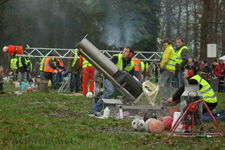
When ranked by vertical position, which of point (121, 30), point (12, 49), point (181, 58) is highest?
point (121, 30)

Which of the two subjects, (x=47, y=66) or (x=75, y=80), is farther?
(x=47, y=66)

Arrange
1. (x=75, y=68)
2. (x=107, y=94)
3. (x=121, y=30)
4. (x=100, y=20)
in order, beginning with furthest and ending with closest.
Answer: (x=121, y=30) → (x=100, y=20) → (x=75, y=68) → (x=107, y=94)

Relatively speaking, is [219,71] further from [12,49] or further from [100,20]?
[12,49]

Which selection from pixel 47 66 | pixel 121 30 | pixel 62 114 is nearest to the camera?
pixel 62 114

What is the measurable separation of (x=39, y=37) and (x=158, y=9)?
950 cm

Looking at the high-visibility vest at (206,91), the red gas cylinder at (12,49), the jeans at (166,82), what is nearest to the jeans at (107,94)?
the jeans at (166,82)

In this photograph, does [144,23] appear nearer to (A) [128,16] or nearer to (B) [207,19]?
(A) [128,16]

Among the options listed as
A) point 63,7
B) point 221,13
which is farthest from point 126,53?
point 221,13

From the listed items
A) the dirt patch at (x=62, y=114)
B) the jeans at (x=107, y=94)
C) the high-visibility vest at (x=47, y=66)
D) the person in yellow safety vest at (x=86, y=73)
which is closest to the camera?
the dirt patch at (x=62, y=114)

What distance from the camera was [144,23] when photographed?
29.8m

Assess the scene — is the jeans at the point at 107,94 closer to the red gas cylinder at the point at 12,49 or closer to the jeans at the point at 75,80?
the jeans at the point at 75,80

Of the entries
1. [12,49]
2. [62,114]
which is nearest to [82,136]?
[62,114]

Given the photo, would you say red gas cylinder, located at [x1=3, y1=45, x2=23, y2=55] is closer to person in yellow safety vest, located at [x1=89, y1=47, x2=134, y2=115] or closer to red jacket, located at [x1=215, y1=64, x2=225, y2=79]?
person in yellow safety vest, located at [x1=89, y1=47, x2=134, y2=115]

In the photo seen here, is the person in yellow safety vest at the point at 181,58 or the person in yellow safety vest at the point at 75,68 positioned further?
the person in yellow safety vest at the point at 75,68
